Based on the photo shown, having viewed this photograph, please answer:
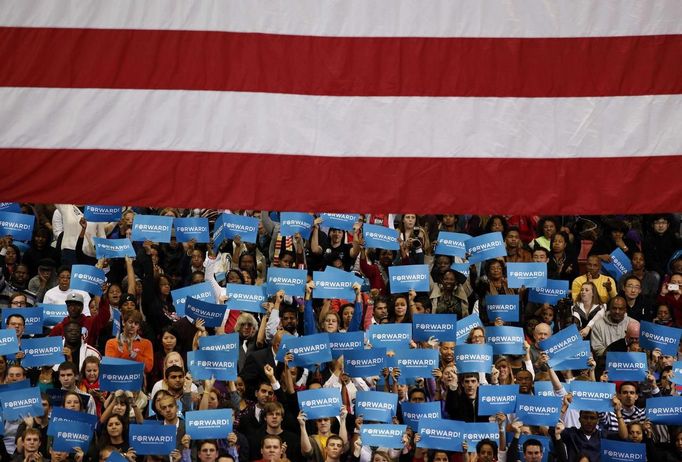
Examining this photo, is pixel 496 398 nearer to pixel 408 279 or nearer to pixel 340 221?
pixel 408 279

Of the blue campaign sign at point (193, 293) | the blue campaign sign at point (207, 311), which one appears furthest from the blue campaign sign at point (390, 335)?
the blue campaign sign at point (193, 293)

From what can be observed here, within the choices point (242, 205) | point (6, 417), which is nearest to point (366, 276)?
point (6, 417)

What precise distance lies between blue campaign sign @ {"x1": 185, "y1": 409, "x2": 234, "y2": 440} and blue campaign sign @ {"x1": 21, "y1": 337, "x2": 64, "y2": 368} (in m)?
1.85

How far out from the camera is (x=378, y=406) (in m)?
10.9

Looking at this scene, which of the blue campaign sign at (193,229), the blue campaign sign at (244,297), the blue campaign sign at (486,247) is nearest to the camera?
the blue campaign sign at (244,297)

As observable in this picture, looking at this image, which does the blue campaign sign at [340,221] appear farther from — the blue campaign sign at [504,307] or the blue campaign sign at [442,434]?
the blue campaign sign at [442,434]

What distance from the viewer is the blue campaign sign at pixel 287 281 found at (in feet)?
41.1

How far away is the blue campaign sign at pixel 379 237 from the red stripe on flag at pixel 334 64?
8164 mm

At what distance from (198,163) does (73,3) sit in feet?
2.73

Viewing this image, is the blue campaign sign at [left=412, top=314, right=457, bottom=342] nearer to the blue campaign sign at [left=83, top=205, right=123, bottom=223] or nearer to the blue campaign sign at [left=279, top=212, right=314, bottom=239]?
the blue campaign sign at [left=279, top=212, right=314, bottom=239]

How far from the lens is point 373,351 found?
37.2 ft

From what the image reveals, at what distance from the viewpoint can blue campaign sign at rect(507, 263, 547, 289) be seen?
13.4 meters

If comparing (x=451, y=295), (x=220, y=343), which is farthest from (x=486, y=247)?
(x=220, y=343)

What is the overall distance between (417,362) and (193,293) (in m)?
2.42
